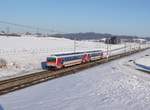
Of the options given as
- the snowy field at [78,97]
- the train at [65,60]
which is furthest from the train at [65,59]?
the snowy field at [78,97]

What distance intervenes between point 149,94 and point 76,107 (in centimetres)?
836

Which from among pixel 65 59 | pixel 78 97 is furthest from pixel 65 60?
pixel 78 97

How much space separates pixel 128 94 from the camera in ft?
72.1

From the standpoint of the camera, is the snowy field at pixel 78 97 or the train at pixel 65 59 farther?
the train at pixel 65 59

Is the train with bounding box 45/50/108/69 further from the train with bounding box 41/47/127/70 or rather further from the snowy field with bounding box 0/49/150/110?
the snowy field with bounding box 0/49/150/110

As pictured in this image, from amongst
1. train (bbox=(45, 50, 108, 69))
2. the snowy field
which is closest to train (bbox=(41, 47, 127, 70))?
train (bbox=(45, 50, 108, 69))

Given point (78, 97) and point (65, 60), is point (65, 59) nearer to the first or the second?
point (65, 60)

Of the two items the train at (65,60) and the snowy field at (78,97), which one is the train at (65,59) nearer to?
the train at (65,60)

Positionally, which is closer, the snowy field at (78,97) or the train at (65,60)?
the snowy field at (78,97)

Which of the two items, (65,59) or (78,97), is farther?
(65,59)

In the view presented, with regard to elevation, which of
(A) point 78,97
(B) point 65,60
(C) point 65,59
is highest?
(C) point 65,59

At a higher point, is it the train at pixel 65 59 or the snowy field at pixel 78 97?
the train at pixel 65 59

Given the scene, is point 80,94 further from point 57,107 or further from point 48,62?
point 48,62

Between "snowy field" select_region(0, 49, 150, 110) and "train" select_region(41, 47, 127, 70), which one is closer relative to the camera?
"snowy field" select_region(0, 49, 150, 110)
